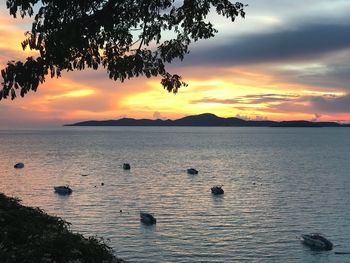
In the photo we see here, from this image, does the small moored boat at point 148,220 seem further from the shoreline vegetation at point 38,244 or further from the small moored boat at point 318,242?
the shoreline vegetation at point 38,244

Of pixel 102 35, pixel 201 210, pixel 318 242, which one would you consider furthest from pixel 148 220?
pixel 102 35

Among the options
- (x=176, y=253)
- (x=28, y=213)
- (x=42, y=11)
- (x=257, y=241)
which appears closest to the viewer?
(x=42, y=11)

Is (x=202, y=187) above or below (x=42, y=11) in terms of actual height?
below

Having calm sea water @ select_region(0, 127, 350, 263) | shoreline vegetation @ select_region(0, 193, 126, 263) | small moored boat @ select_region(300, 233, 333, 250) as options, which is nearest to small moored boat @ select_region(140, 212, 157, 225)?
calm sea water @ select_region(0, 127, 350, 263)

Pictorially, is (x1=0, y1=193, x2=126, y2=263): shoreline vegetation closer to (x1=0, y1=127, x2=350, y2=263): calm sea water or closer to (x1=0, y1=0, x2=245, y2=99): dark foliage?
(x1=0, y1=0, x2=245, y2=99): dark foliage

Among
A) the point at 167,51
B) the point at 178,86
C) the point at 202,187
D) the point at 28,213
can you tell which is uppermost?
the point at 167,51

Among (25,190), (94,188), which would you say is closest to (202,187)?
(94,188)

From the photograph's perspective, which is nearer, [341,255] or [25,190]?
[341,255]

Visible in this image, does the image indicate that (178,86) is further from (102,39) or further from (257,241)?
(257,241)

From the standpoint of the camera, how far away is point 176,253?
37812 millimetres

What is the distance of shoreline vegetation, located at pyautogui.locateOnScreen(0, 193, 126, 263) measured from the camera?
10578 mm

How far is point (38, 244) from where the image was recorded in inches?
449

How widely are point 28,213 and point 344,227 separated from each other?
40.4 meters

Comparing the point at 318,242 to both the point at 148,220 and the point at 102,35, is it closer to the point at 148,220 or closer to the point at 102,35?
the point at 148,220
